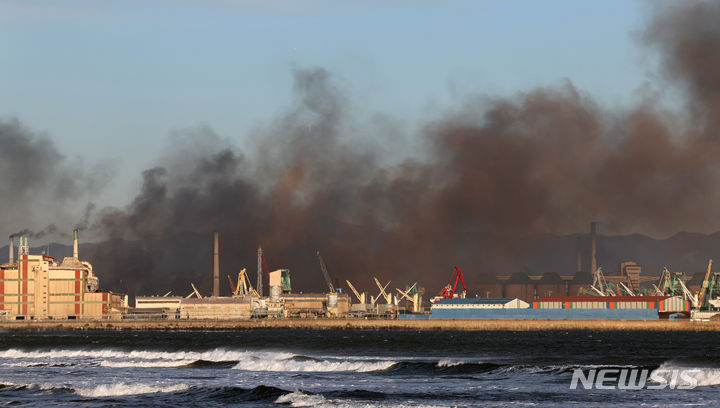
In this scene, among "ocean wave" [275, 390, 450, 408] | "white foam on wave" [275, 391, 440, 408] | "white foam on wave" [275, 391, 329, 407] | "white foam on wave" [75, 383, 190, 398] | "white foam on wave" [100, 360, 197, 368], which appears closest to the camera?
"white foam on wave" [275, 391, 440, 408]

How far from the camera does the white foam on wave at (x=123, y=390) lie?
6319 centimetres

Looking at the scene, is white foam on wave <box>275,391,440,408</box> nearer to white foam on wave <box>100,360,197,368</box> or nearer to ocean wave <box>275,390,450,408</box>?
ocean wave <box>275,390,450,408</box>

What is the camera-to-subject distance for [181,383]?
70.4 m

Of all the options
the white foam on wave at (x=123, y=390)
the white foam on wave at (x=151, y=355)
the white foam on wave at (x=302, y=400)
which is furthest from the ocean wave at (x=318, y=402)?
the white foam on wave at (x=151, y=355)

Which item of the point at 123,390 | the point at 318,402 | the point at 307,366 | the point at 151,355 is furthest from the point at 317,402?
the point at 151,355

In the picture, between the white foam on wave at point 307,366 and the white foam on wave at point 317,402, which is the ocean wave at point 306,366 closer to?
the white foam on wave at point 307,366

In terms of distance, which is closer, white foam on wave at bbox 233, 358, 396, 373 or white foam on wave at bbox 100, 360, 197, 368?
white foam on wave at bbox 233, 358, 396, 373

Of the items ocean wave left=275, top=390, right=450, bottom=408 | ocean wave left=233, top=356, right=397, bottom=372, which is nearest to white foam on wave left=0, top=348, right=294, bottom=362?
ocean wave left=233, top=356, right=397, bottom=372

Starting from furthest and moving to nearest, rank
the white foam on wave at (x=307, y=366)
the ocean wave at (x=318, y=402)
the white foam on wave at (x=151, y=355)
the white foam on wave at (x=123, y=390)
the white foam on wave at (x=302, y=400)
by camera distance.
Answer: the white foam on wave at (x=151, y=355), the white foam on wave at (x=307, y=366), the white foam on wave at (x=123, y=390), the white foam on wave at (x=302, y=400), the ocean wave at (x=318, y=402)

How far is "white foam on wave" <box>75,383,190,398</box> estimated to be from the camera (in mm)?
63188

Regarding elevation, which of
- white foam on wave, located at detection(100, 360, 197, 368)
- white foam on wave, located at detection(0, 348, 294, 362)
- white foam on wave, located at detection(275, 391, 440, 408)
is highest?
white foam on wave, located at detection(0, 348, 294, 362)

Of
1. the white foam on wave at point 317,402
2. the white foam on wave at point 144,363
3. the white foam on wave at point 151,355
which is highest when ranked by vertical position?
the white foam on wave at point 151,355

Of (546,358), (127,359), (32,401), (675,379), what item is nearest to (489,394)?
(675,379)

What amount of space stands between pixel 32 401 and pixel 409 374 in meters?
28.9
